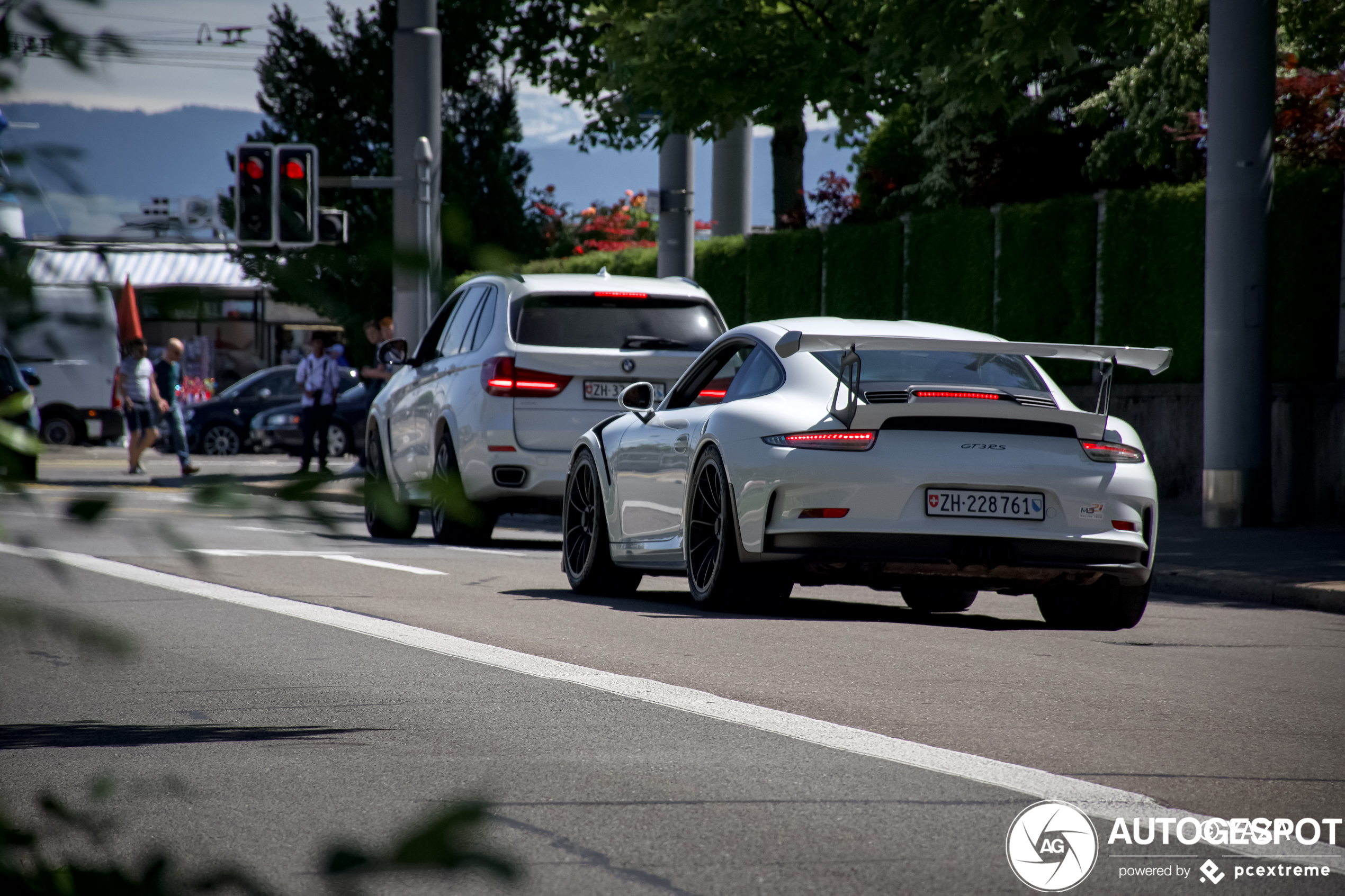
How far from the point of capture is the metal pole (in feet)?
49.0

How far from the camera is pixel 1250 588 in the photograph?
11.3 metres

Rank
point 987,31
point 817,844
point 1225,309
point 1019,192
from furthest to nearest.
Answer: point 1019,192 → point 987,31 → point 1225,309 → point 817,844

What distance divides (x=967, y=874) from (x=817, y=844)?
393 millimetres

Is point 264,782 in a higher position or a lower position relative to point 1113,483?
lower

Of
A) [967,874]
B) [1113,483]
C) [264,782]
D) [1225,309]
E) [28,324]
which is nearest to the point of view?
[28,324]

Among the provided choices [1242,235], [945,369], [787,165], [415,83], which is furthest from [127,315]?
[787,165]

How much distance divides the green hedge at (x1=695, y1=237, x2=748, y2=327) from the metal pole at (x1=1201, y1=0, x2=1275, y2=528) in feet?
33.4

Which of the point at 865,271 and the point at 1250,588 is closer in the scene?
the point at 1250,588

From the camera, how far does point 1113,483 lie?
8430mm

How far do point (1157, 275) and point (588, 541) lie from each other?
9.24 metres

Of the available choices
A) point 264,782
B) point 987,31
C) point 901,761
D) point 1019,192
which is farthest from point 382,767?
point 1019,192

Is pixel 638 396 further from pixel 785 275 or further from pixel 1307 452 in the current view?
pixel 785 275

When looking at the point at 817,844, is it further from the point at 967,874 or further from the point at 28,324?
the point at 28,324

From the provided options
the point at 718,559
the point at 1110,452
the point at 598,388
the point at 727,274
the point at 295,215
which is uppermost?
the point at 727,274
